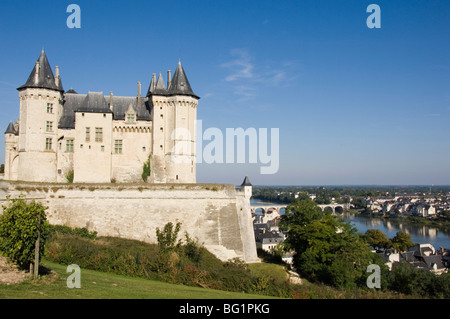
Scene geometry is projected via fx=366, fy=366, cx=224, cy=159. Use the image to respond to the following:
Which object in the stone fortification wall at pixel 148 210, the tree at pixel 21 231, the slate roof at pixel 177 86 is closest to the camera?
the tree at pixel 21 231

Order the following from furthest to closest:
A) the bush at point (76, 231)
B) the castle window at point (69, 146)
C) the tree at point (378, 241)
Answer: the tree at point (378, 241), the castle window at point (69, 146), the bush at point (76, 231)

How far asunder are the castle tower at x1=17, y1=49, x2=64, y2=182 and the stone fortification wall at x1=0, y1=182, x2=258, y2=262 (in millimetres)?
3650

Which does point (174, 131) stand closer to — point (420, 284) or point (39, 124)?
Answer: point (39, 124)

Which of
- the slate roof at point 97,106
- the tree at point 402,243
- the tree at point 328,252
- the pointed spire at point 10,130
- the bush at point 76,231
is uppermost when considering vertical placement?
the slate roof at point 97,106

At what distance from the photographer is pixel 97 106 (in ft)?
103

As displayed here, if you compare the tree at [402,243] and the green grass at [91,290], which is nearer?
the green grass at [91,290]

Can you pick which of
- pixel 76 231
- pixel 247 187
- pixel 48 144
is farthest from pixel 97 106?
pixel 247 187

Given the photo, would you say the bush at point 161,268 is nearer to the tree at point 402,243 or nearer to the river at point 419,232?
the tree at point 402,243

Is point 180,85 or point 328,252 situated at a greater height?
point 180,85

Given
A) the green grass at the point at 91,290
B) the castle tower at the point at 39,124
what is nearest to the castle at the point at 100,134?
the castle tower at the point at 39,124

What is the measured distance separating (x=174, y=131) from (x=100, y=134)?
6362mm

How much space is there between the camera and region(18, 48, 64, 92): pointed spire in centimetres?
2901

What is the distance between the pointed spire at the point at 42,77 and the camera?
29.0 meters

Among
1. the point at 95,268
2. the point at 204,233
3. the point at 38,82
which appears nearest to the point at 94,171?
the point at 38,82
